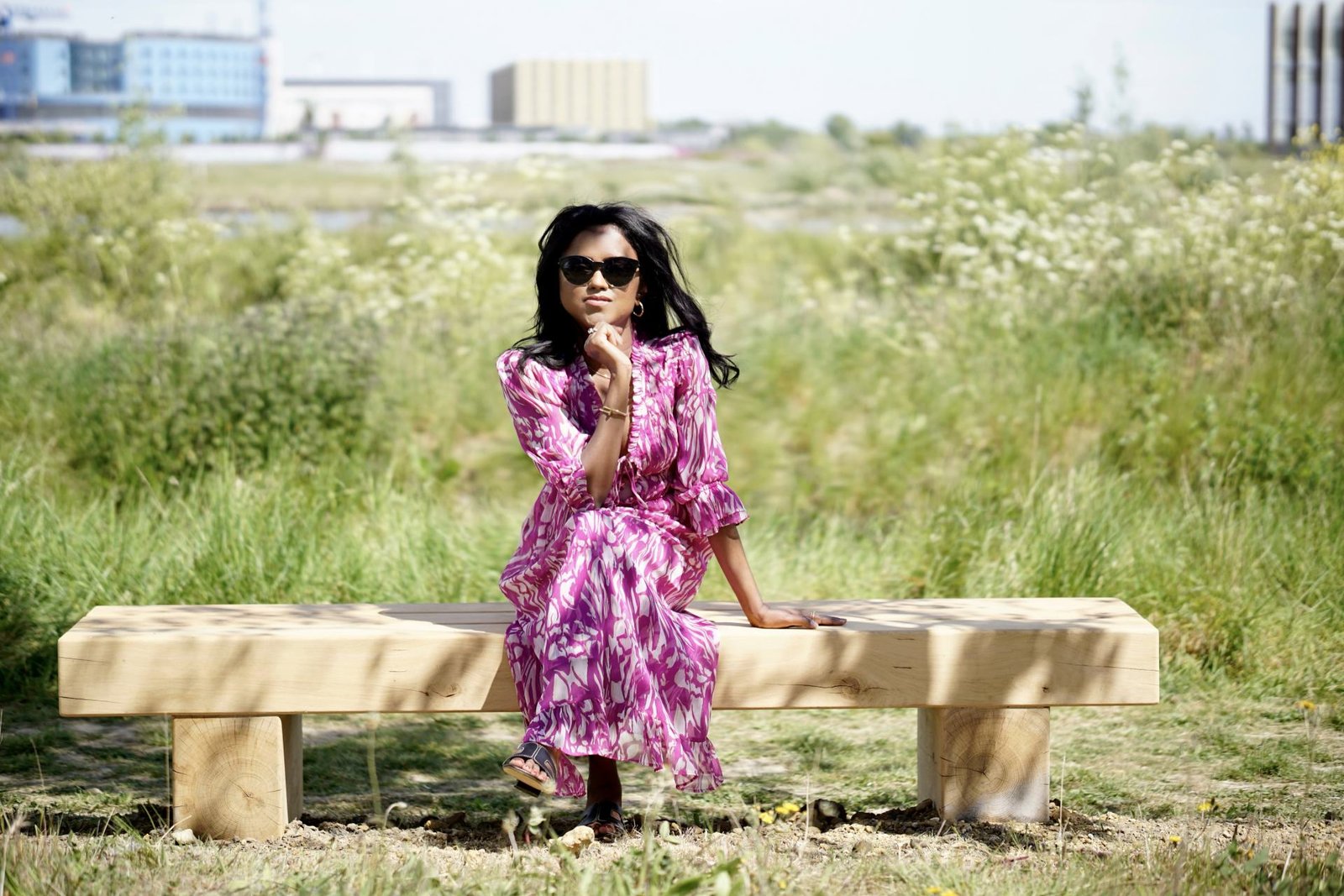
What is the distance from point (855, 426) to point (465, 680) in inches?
172

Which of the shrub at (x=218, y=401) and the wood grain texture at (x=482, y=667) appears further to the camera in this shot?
the shrub at (x=218, y=401)

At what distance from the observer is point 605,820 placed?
300cm

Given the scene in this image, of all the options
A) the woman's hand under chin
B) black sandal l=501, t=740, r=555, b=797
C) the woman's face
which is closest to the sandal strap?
black sandal l=501, t=740, r=555, b=797

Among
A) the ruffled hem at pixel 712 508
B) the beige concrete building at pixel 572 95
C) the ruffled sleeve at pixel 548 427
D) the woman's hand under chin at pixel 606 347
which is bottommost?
the ruffled hem at pixel 712 508

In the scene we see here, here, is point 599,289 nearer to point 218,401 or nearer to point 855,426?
point 218,401

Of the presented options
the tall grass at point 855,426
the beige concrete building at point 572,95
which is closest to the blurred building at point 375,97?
the beige concrete building at point 572,95

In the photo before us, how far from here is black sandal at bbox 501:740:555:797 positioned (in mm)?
2756

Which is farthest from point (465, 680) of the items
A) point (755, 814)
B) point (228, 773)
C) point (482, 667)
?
point (755, 814)

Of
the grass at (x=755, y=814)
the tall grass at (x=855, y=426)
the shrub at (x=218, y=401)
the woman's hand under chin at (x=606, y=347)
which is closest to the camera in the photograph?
the grass at (x=755, y=814)

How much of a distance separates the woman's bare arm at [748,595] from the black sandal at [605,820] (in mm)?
501

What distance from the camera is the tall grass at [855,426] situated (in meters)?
4.70

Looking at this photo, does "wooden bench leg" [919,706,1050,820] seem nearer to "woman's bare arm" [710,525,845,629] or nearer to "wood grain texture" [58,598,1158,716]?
"wood grain texture" [58,598,1158,716]

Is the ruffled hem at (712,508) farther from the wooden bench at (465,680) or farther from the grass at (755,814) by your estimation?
the grass at (755,814)

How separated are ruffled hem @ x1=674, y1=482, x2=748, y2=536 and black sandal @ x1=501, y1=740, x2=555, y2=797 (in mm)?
592
